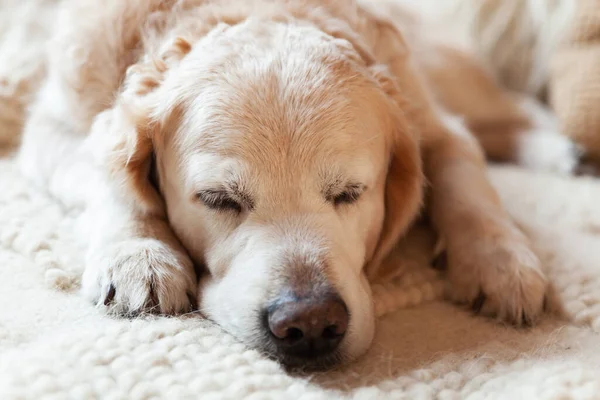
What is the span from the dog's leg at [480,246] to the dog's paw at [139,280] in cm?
68

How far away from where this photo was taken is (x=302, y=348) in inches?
52.6

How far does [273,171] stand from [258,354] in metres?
0.40

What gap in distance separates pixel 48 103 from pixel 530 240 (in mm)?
1628

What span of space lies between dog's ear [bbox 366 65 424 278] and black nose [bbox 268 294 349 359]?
0.45 m

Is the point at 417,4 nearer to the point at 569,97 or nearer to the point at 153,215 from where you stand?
the point at 569,97

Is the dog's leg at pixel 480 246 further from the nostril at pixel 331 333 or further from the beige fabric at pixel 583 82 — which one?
the beige fabric at pixel 583 82

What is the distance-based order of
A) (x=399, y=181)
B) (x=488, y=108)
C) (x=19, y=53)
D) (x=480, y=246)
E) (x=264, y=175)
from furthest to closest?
(x=488, y=108), (x=19, y=53), (x=399, y=181), (x=480, y=246), (x=264, y=175)

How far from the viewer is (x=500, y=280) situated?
162 centimetres

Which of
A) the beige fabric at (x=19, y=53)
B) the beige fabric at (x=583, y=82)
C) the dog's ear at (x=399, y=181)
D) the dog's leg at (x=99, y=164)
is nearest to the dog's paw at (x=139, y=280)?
the dog's leg at (x=99, y=164)

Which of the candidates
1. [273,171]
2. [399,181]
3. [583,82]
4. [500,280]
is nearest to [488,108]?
[583,82]

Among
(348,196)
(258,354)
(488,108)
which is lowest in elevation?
(258,354)

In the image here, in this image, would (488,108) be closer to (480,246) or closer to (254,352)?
Answer: (480,246)

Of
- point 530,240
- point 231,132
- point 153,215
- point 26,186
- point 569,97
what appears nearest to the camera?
point 231,132

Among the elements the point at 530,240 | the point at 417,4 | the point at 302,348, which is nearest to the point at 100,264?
the point at 302,348
